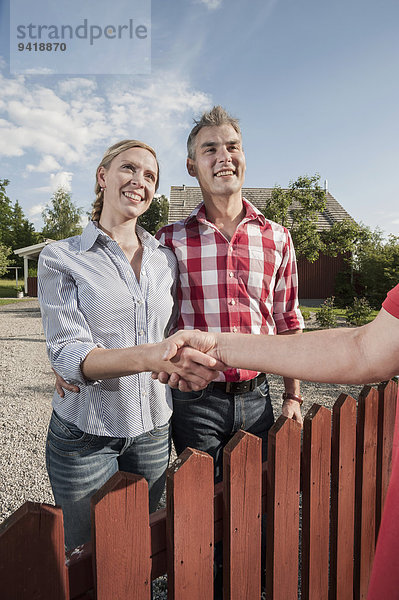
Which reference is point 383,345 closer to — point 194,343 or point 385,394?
point 194,343

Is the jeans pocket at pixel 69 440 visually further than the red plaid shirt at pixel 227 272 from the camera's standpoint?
No

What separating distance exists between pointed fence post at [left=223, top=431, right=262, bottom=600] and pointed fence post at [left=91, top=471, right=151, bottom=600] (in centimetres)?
32

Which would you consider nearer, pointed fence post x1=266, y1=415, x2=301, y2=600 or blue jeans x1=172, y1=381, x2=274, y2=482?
pointed fence post x1=266, y1=415, x2=301, y2=600

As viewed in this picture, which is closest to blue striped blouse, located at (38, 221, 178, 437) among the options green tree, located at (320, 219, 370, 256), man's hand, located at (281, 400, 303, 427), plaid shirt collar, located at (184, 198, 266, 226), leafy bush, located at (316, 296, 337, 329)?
plaid shirt collar, located at (184, 198, 266, 226)

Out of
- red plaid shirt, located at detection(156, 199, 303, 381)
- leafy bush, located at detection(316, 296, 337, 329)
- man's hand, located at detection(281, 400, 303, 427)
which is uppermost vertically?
red plaid shirt, located at detection(156, 199, 303, 381)

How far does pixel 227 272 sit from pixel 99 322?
707 millimetres

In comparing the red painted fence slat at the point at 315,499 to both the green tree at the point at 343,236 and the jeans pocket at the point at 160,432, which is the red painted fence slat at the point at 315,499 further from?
the green tree at the point at 343,236

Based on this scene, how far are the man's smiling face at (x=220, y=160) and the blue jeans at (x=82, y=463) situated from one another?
1.22 meters

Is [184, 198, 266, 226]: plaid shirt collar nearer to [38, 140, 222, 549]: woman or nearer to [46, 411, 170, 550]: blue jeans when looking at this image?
[38, 140, 222, 549]: woman

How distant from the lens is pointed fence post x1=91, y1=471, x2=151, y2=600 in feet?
3.64

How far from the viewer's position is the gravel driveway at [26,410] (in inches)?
148

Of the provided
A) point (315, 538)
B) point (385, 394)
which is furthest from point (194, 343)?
point (385, 394)

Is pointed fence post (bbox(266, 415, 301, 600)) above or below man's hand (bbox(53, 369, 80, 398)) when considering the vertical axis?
below

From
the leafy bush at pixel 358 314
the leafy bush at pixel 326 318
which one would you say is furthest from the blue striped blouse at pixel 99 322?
the leafy bush at pixel 358 314
